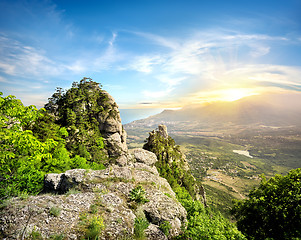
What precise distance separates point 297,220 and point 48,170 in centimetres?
3443

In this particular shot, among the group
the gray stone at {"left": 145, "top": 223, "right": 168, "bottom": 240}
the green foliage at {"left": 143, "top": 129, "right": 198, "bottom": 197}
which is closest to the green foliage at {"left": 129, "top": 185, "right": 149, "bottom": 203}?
the gray stone at {"left": 145, "top": 223, "right": 168, "bottom": 240}

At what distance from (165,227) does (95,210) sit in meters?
5.50

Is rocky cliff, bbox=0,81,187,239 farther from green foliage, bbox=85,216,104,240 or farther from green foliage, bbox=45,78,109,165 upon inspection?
green foliage, bbox=45,78,109,165

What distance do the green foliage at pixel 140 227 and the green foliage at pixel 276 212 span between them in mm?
13452

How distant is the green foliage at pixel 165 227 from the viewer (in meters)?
10.6

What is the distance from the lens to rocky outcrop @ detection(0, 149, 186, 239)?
8.23 m

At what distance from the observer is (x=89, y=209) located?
10.7m

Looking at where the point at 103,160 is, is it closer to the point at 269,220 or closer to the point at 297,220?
the point at 269,220

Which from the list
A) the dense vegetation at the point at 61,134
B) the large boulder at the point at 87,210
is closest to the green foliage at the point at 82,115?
the dense vegetation at the point at 61,134

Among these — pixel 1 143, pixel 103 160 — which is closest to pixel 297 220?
pixel 1 143

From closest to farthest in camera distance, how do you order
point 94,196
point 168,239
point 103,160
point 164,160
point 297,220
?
1. point 168,239
2. point 94,196
3. point 297,220
4. point 103,160
5. point 164,160

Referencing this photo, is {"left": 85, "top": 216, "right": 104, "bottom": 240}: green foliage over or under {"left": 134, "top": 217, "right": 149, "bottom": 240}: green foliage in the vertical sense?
over

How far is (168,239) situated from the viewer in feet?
34.2

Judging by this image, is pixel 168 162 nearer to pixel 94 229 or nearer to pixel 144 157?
pixel 144 157
